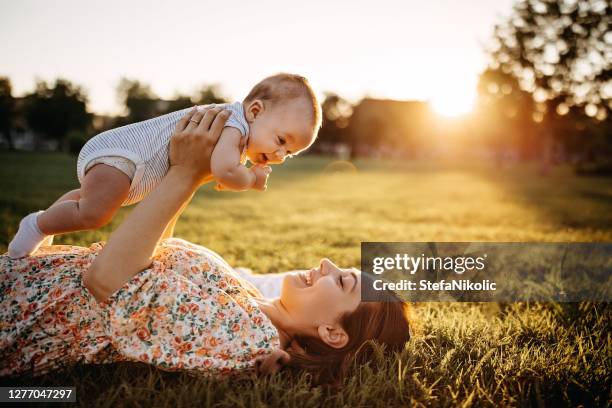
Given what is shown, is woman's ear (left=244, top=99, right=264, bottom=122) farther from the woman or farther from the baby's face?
the woman

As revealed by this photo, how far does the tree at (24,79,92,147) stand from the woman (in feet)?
190

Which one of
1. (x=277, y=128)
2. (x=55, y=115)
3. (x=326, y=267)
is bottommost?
(x=326, y=267)

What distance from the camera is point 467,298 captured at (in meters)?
3.71

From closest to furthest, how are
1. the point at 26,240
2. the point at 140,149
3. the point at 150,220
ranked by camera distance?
the point at 150,220 → the point at 26,240 → the point at 140,149

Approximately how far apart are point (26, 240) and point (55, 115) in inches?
2319

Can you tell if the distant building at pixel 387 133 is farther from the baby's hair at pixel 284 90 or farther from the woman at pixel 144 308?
the woman at pixel 144 308

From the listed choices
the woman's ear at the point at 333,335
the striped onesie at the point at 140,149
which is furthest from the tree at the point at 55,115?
the woman's ear at the point at 333,335

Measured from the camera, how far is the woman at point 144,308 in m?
1.90

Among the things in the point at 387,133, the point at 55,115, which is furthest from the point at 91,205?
the point at 387,133

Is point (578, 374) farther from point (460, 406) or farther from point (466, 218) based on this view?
point (466, 218)

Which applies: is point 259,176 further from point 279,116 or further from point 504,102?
point 504,102

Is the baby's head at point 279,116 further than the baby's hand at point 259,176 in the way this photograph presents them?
Yes

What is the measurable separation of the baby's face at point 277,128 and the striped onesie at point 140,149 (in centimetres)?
7

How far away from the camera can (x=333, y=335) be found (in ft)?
7.59
